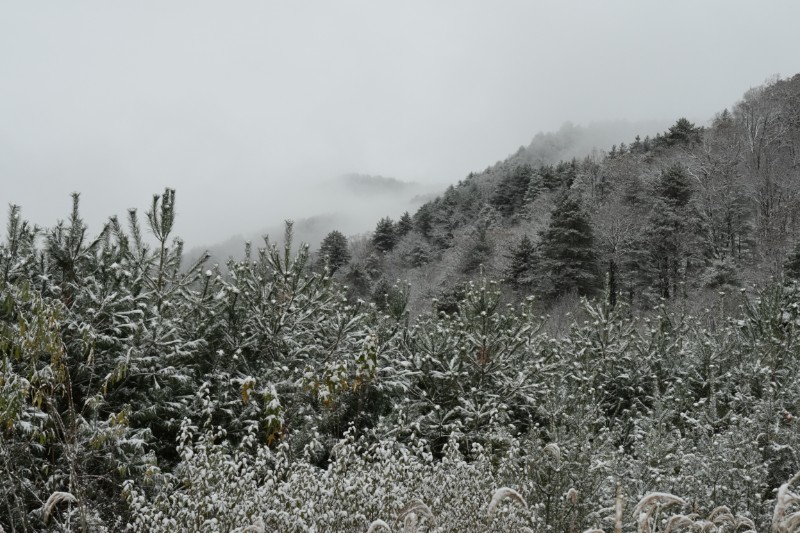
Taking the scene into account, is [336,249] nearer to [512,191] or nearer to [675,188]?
[512,191]

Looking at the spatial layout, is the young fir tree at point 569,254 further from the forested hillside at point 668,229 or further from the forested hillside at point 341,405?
the forested hillside at point 341,405

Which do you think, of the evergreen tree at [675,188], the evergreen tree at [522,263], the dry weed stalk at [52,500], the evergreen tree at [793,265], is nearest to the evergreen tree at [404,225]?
the evergreen tree at [522,263]

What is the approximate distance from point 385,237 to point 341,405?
3731cm

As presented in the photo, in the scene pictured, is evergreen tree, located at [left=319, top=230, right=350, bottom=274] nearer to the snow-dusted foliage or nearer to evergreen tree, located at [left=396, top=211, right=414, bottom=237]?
evergreen tree, located at [left=396, top=211, right=414, bottom=237]

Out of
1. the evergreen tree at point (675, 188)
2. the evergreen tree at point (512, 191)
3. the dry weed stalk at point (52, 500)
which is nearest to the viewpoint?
the dry weed stalk at point (52, 500)

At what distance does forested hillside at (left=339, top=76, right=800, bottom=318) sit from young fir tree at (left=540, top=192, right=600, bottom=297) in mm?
54

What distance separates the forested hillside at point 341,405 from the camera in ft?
13.3

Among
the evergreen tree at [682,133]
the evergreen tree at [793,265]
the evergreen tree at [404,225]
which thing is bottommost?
the evergreen tree at [793,265]

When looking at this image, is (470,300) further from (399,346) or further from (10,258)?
(10,258)

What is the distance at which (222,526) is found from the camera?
388 centimetres

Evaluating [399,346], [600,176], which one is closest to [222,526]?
[399,346]

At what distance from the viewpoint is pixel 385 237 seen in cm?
4444

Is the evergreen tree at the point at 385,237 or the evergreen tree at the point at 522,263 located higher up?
the evergreen tree at the point at 385,237

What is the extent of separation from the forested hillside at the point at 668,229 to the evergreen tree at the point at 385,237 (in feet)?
27.8
